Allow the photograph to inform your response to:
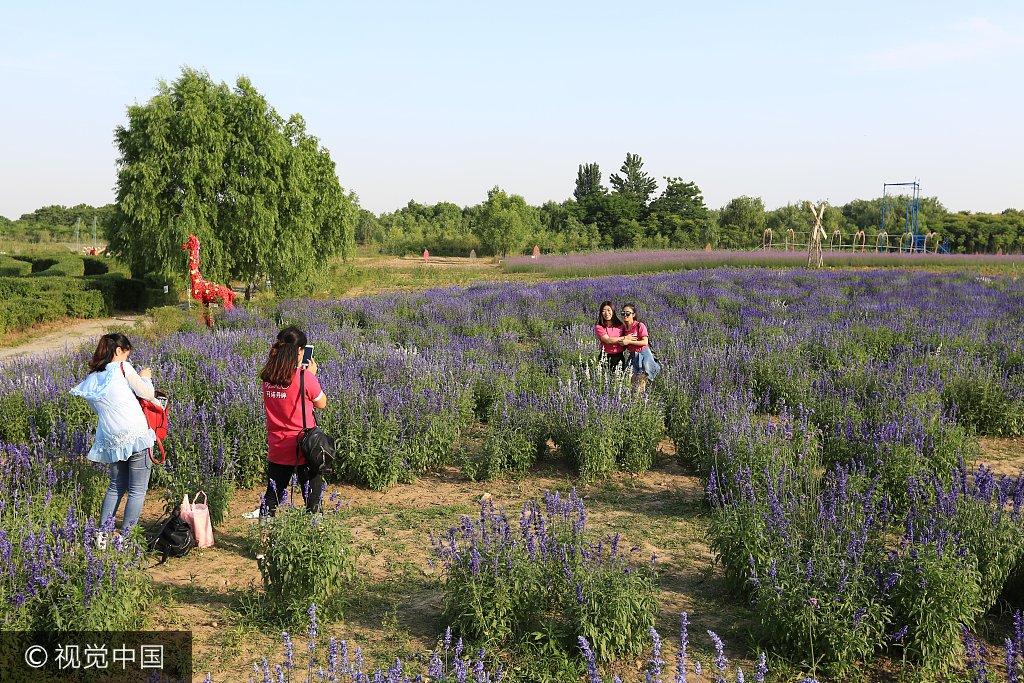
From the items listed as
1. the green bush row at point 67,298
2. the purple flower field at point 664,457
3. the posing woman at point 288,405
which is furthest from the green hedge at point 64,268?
the posing woman at point 288,405

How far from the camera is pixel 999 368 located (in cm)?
815

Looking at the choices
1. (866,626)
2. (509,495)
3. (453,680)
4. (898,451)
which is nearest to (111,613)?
(453,680)

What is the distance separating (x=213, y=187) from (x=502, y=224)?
90.1 feet

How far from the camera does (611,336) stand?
7812 millimetres

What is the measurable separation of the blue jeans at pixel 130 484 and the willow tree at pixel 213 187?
51.4 ft

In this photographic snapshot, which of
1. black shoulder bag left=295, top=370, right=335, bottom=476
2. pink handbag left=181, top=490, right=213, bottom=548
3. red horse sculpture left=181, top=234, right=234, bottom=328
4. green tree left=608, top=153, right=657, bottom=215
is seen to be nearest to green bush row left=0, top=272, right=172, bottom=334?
red horse sculpture left=181, top=234, right=234, bottom=328

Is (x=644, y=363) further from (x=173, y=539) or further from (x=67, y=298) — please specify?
(x=67, y=298)

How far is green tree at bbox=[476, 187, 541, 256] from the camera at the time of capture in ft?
149

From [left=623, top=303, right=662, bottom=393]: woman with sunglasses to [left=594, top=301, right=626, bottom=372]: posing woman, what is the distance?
90 millimetres

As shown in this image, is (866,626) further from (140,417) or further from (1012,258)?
(1012,258)

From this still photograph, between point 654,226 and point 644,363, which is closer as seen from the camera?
point 644,363

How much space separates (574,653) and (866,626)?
4.51 feet

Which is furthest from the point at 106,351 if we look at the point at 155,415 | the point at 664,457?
the point at 664,457

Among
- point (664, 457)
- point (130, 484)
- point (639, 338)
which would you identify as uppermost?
point (639, 338)
